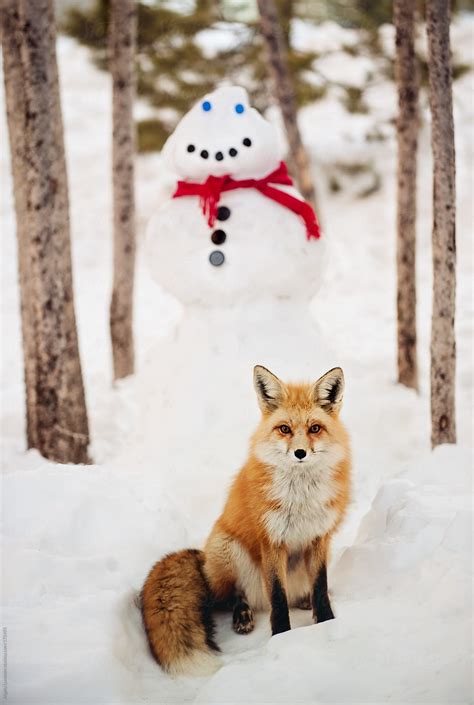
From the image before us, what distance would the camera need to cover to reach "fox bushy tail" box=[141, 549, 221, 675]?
275 centimetres

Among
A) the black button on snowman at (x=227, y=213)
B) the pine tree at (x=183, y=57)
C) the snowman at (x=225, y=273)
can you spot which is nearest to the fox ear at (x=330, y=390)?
the snowman at (x=225, y=273)

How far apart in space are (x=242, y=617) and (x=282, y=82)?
836cm

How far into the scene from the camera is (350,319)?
34.7 ft

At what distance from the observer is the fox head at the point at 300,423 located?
2.87 m

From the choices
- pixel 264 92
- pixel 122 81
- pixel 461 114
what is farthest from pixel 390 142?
pixel 122 81

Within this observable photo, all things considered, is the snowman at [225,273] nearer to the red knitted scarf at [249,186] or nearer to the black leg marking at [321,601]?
the red knitted scarf at [249,186]

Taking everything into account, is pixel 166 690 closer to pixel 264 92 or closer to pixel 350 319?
pixel 350 319

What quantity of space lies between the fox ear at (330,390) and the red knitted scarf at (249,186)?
2336 millimetres

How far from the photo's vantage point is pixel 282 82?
9.77 meters

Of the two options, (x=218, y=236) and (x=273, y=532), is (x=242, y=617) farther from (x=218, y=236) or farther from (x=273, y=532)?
(x=218, y=236)

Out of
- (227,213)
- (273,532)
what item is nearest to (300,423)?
(273,532)

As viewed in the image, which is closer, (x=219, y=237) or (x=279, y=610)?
(x=279, y=610)

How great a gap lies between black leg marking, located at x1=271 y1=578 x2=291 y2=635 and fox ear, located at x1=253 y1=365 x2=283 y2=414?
2.50ft

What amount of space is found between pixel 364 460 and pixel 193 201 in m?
2.38
